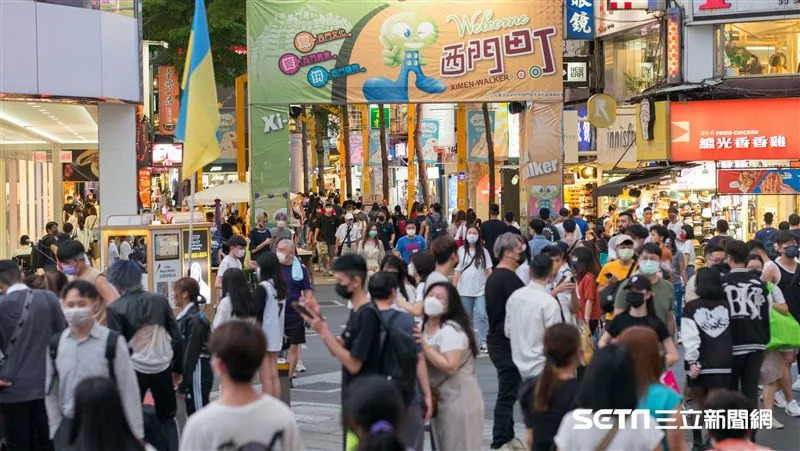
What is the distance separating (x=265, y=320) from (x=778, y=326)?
489 cm

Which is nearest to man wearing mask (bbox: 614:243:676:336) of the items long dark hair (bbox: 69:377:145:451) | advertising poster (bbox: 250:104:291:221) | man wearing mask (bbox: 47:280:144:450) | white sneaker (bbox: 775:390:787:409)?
white sneaker (bbox: 775:390:787:409)

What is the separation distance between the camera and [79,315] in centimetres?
762

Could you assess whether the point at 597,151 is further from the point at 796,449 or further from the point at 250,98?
the point at 796,449

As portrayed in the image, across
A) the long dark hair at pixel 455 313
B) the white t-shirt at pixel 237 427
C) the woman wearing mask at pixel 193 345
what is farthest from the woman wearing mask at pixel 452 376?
the white t-shirt at pixel 237 427

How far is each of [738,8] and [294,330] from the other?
720 inches

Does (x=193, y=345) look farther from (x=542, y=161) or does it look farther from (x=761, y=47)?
(x=761, y=47)

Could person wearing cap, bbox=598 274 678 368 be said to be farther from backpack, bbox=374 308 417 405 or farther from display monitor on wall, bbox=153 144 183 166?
display monitor on wall, bbox=153 144 183 166

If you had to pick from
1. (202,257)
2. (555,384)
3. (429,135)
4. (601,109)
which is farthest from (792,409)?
(429,135)

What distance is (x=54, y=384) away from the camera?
307 inches

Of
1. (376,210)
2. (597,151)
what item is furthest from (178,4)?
(597,151)

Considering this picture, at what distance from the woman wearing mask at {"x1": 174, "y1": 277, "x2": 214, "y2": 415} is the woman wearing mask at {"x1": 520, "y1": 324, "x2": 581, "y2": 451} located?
3.70 meters

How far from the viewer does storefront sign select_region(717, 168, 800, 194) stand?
26.0 m

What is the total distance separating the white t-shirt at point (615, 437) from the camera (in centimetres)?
588

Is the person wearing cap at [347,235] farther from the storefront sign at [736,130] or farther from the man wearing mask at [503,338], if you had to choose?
the man wearing mask at [503,338]
